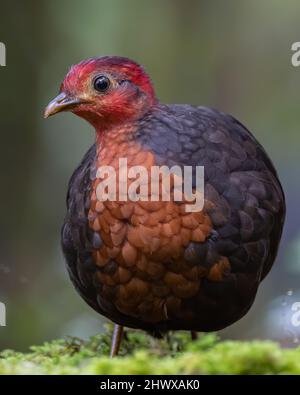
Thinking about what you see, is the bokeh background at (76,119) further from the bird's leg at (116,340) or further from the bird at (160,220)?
the bird at (160,220)

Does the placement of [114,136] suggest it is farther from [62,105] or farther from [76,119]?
[76,119]

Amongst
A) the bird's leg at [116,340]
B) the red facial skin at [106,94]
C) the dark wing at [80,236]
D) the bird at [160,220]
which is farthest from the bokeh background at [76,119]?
the red facial skin at [106,94]

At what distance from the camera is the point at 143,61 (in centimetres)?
658

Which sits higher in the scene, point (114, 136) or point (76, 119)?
point (76, 119)

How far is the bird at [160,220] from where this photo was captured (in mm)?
2682

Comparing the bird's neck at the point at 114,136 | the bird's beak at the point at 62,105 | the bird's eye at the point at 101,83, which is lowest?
the bird's neck at the point at 114,136

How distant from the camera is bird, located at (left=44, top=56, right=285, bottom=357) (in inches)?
106

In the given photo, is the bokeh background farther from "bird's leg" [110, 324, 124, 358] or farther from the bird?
the bird

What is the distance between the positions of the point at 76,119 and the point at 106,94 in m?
3.86

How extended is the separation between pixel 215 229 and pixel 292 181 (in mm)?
3355

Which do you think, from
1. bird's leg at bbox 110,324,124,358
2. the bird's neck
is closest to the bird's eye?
the bird's neck

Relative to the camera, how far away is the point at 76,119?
22.0 feet

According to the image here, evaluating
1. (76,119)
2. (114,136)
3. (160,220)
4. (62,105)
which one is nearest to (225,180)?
(160,220)
